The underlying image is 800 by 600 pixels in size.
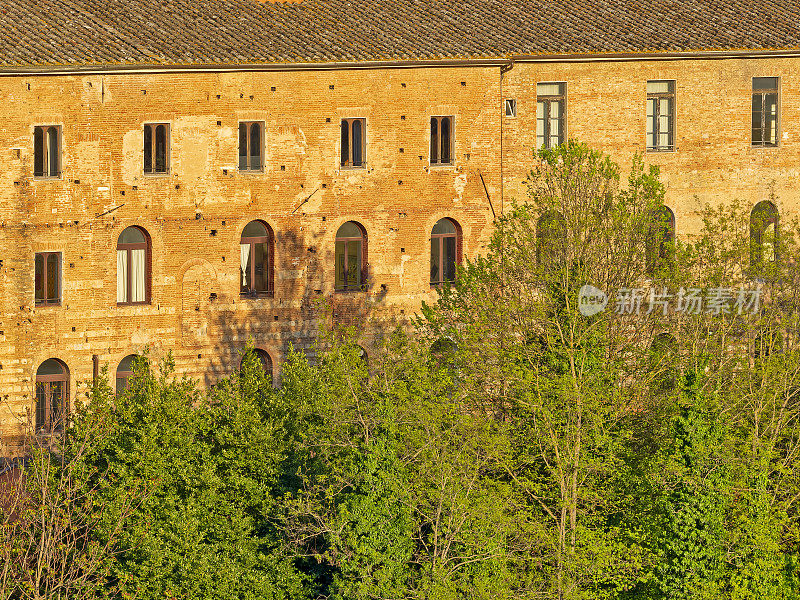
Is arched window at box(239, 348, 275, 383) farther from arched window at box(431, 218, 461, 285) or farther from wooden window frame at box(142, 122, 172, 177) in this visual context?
wooden window frame at box(142, 122, 172, 177)

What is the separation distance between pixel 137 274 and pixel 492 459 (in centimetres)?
963

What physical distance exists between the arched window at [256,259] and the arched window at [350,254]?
1.48 m

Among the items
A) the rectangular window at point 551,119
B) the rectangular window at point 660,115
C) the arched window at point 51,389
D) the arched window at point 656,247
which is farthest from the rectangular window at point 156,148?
the rectangular window at point 660,115

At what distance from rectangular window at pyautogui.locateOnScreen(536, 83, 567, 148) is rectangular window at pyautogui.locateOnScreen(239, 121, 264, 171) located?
614 centimetres

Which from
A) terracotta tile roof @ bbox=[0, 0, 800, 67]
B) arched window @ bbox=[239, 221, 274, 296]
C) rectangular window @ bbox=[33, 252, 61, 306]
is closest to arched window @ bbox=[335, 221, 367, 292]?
arched window @ bbox=[239, 221, 274, 296]

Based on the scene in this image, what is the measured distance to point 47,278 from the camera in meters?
37.8

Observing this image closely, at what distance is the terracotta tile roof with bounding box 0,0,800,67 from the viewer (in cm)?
3809

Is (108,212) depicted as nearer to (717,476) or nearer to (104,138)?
(104,138)

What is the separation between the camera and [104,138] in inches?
1500

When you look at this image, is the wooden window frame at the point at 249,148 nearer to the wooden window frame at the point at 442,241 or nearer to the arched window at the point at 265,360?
the arched window at the point at 265,360

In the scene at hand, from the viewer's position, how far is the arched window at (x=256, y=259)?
129 feet

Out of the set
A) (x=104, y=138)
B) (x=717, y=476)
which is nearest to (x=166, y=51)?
(x=104, y=138)

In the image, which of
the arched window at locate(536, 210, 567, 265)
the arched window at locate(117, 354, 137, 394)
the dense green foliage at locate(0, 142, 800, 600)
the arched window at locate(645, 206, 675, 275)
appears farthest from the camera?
the arched window at locate(117, 354, 137, 394)

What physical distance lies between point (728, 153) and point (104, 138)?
13.8 m
